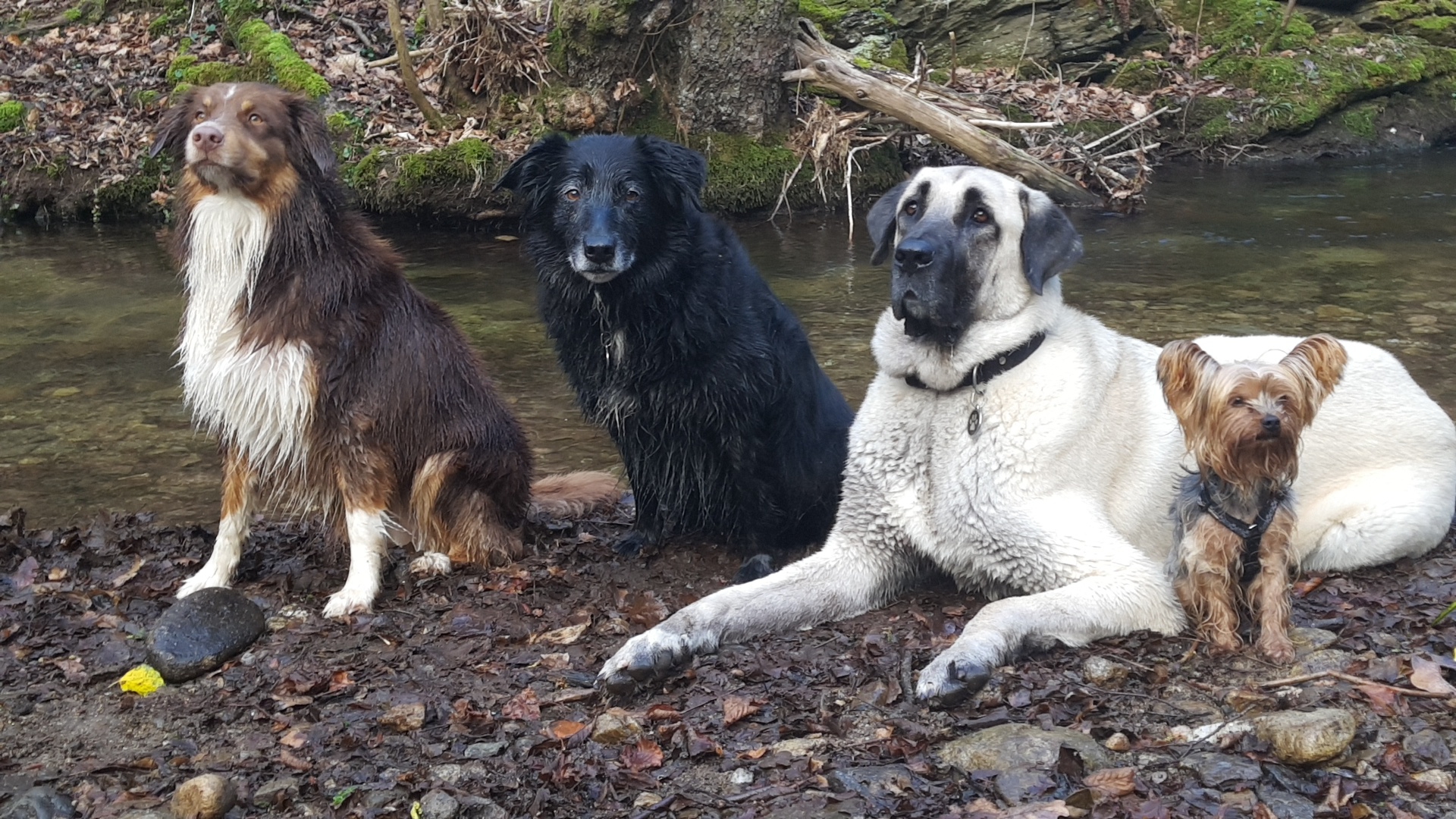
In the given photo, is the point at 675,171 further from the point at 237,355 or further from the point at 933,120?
the point at 933,120

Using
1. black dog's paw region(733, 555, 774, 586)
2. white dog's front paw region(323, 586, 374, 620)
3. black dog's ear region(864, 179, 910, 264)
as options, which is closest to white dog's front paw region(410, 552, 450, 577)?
white dog's front paw region(323, 586, 374, 620)

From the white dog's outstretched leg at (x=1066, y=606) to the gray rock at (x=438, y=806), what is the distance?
4.83 ft

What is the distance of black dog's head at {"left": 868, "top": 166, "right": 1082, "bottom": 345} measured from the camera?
4.57 metres

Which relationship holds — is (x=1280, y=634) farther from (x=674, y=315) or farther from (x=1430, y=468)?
(x=674, y=315)

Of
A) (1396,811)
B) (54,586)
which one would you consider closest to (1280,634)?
(1396,811)

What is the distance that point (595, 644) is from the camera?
474 cm

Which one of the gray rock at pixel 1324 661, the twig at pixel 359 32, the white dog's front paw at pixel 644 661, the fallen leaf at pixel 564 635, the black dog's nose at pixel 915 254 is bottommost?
the fallen leaf at pixel 564 635

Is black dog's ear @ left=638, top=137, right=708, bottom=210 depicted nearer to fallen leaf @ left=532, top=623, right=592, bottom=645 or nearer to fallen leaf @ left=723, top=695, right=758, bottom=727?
fallen leaf @ left=532, top=623, right=592, bottom=645

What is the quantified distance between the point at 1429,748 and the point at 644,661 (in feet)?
7.68

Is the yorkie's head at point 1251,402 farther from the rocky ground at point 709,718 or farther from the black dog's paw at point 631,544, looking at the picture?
the black dog's paw at point 631,544

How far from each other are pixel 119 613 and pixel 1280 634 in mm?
4346

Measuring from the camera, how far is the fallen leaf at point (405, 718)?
4.02m

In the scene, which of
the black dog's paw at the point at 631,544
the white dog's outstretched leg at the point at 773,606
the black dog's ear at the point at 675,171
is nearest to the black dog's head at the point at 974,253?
the white dog's outstretched leg at the point at 773,606

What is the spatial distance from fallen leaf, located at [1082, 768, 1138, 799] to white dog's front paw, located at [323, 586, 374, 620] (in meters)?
2.96
